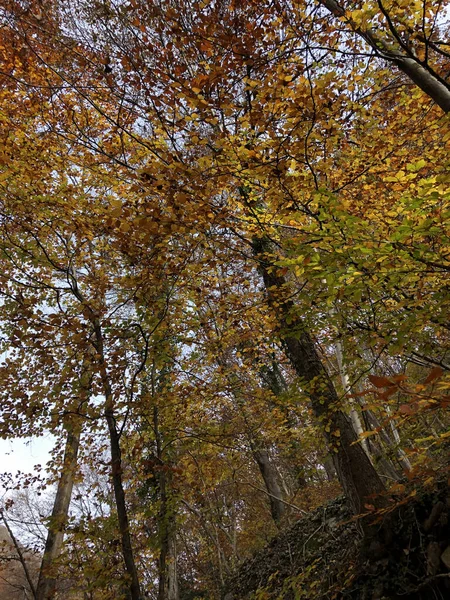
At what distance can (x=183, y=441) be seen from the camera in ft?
21.7

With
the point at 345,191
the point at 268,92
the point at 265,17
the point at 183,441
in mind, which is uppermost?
the point at 265,17

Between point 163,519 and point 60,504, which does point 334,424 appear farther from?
point 60,504

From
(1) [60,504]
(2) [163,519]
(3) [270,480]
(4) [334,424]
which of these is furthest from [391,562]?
(1) [60,504]

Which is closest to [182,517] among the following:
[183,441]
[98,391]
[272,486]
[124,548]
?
[183,441]

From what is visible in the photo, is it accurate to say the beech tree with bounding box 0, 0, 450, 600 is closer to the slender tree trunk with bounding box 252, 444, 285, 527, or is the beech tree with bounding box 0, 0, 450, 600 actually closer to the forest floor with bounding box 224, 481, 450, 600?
the forest floor with bounding box 224, 481, 450, 600

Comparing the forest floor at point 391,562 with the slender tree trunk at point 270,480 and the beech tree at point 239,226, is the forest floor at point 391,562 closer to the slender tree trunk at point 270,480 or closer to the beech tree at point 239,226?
the beech tree at point 239,226

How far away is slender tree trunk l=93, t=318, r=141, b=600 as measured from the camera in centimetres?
353

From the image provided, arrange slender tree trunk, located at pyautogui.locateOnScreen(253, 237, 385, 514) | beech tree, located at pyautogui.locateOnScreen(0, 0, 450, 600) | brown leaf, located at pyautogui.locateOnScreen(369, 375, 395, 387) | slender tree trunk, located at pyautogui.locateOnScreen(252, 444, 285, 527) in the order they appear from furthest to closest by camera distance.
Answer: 1. slender tree trunk, located at pyautogui.locateOnScreen(252, 444, 285, 527)
2. slender tree trunk, located at pyautogui.locateOnScreen(253, 237, 385, 514)
3. beech tree, located at pyautogui.locateOnScreen(0, 0, 450, 600)
4. brown leaf, located at pyautogui.locateOnScreen(369, 375, 395, 387)

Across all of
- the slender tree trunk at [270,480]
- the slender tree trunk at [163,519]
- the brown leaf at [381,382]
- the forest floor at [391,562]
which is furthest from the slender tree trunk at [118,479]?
the slender tree trunk at [270,480]

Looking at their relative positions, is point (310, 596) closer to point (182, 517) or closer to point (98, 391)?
point (182, 517)

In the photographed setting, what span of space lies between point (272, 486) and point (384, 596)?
690cm

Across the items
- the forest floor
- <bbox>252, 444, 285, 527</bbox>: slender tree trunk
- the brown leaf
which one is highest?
<bbox>252, 444, 285, 527</bbox>: slender tree trunk

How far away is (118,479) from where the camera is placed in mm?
3859

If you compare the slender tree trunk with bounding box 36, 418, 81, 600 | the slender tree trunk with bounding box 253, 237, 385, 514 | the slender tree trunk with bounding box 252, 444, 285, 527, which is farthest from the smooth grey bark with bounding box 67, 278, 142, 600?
the slender tree trunk with bounding box 252, 444, 285, 527
